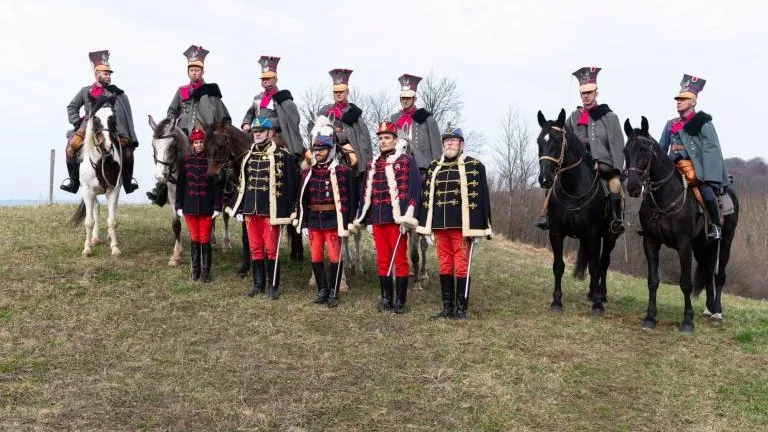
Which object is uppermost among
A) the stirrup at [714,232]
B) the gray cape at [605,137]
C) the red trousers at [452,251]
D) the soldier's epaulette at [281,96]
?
the soldier's epaulette at [281,96]

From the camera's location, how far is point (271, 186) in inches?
340

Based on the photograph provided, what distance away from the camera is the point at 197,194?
9.25 metres

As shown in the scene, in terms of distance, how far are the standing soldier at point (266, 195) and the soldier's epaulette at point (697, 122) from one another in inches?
212

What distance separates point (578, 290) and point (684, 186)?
12.3ft

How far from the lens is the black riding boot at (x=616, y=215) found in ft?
29.7

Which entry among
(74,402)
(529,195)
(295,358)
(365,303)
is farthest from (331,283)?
(529,195)

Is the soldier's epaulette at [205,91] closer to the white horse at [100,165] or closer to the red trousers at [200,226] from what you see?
the white horse at [100,165]

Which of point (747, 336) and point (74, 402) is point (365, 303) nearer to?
point (74, 402)

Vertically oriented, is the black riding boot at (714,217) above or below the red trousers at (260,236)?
above

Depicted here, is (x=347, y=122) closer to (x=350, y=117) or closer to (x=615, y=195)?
Result: (x=350, y=117)

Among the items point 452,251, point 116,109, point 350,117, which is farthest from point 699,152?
point 116,109

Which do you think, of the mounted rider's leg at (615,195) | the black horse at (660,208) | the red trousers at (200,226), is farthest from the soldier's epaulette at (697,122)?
the red trousers at (200,226)

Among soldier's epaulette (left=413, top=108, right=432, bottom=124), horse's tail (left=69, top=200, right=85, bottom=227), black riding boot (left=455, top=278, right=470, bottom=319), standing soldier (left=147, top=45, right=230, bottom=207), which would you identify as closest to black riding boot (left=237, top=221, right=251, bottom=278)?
standing soldier (left=147, top=45, right=230, bottom=207)

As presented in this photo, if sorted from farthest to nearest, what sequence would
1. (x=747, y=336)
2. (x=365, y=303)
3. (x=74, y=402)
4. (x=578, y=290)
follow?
(x=578, y=290), (x=365, y=303), (x=747, y=336), (x=74, y=402)
